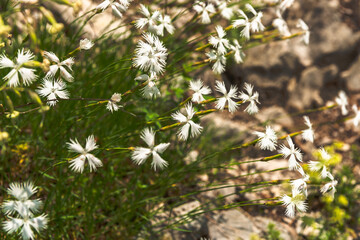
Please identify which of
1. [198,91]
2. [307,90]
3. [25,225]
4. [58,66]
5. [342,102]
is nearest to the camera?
[25,225]

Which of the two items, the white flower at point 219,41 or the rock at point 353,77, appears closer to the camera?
the white flower at point 219,41

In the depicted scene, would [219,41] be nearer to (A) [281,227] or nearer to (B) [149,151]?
(B) [149,151]

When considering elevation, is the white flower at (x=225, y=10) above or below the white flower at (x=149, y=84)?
below

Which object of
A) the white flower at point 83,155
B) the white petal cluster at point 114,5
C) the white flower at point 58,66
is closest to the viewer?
the white flower at point 83,155

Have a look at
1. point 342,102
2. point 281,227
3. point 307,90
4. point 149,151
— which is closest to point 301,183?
point 149,151

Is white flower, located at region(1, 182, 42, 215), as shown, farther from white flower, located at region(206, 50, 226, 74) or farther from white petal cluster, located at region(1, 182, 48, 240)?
white flower, located at region(206, 50, 226, 74)

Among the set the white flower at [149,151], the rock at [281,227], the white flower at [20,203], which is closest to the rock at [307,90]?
the rock at [281,227]

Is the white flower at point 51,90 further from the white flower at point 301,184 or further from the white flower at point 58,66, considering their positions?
the white flower at point 301,184

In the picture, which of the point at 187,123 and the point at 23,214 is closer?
the point at 23,214

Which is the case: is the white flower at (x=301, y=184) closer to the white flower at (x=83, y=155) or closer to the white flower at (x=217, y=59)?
the white flower at (x=217, y=59)

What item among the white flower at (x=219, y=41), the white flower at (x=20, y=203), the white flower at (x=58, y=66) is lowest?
the white flower at (x=219, y=41)

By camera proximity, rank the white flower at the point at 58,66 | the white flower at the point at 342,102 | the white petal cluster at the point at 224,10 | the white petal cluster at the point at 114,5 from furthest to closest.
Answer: the white flower at the point at 342,102 < the white petal cluster at the point at 224,10 < the white petal cluster at the point at 114,5 < the white flower at the point at 58,66
